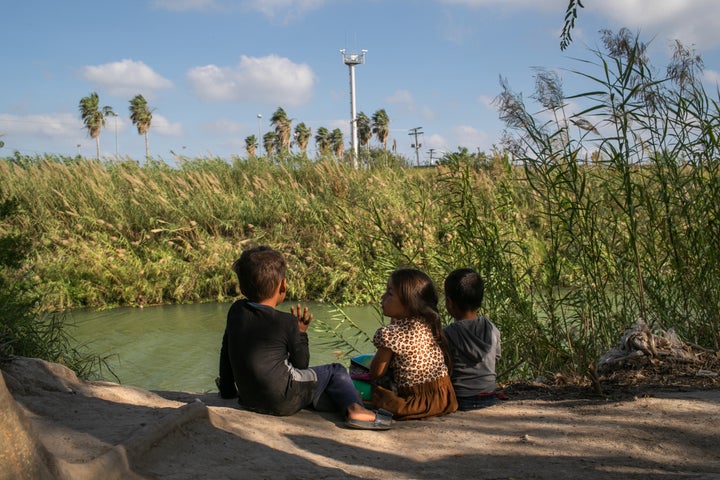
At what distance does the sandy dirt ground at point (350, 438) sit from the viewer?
2.78m

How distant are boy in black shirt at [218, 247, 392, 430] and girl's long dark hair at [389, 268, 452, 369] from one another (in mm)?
566

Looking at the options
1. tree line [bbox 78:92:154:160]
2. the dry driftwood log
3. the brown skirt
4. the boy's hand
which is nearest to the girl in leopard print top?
the brown skirt

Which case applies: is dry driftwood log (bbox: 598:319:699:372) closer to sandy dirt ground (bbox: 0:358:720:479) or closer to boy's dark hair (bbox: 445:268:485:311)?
sandy dirt ground (bbox: 0:358:720:479)

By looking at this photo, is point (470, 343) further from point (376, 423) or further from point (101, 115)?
point (101, 115)

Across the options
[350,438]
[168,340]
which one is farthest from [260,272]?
[168,340]

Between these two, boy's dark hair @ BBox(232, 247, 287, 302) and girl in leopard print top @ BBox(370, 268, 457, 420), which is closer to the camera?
boy's dark hair @ BBox(232, 247, 287, 302)

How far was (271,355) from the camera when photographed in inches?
151

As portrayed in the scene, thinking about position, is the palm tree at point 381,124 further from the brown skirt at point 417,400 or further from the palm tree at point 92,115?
the brown skirt at point 417,400

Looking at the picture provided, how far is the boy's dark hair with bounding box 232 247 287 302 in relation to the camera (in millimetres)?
3871

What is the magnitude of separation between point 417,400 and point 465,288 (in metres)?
0.73

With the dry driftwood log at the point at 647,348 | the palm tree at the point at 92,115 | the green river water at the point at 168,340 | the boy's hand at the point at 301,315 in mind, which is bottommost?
the green river water at the point at 168,340

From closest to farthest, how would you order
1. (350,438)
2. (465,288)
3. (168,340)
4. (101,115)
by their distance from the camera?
(350,438), (465,288), (168,340), (101,115)

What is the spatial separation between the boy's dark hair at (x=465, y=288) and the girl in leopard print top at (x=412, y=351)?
20cm

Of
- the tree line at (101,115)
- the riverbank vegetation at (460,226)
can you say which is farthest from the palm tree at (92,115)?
the riverbank vegetation at (460,226)
